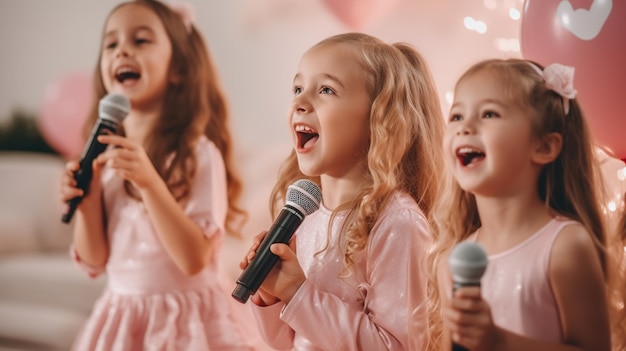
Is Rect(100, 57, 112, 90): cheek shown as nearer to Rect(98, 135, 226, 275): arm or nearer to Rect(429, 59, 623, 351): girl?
Rect(98, 135, 226, 275): arm

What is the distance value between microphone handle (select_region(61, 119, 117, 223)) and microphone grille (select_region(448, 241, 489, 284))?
3.36ft

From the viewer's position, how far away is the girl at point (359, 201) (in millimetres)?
1374

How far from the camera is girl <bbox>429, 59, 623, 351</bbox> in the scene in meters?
1.13

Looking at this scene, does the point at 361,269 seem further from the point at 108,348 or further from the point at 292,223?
the point at 108,348

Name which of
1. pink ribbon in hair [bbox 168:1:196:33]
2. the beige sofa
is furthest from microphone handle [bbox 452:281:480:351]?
the beige sofa

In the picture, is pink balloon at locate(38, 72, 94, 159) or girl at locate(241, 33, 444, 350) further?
pink balloon at locate(38, 72, 94, 159)

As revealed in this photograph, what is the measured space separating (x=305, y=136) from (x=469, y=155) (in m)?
0.38

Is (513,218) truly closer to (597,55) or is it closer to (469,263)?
(469,263)

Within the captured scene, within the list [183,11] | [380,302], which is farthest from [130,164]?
[380,302]

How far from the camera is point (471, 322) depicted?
103 centimetres

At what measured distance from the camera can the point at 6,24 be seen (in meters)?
2.87

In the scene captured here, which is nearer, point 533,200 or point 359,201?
point 533,200

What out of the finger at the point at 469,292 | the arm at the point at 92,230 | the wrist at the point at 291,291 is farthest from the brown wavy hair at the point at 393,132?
the arm at the point at 92,230

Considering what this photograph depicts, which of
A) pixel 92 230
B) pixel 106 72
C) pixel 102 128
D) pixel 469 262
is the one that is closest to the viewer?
pixel 469 262
